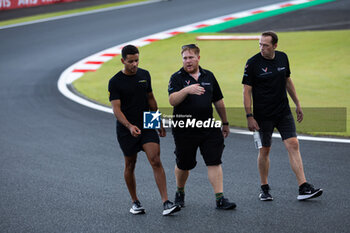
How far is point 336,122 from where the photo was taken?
10.4 meters

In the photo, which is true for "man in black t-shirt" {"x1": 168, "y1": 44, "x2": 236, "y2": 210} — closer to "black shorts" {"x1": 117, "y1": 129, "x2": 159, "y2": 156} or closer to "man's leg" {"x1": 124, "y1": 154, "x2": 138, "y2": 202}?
"black shorts" {"x1": 117, "y1": 129, "x2": 159, "y2": 156}

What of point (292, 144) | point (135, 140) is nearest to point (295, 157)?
point (292, 144)

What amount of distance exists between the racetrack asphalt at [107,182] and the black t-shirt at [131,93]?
1.19 metres

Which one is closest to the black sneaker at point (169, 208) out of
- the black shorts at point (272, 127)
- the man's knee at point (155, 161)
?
the man's knee at point (155, 161)

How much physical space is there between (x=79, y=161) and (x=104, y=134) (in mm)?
1613

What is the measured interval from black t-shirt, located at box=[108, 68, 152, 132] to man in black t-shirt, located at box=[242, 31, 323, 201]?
1.32 metres

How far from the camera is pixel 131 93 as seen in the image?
646 centimetres

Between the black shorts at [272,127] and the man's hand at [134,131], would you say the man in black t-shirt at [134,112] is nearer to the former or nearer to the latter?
the man's hand at [134,131]

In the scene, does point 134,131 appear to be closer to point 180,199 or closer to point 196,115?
point 196,115

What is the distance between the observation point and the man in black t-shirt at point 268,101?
6914 millimetres

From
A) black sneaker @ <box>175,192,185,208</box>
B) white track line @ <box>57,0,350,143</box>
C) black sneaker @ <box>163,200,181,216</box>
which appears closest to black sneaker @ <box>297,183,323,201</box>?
black sneaker @ <box>175,192,185,208</box>

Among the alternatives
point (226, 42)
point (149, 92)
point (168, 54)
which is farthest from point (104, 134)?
point (226, 42)

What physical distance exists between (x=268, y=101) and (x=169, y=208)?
6.03 feet

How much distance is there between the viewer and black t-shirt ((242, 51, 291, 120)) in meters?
Result: 6.93
